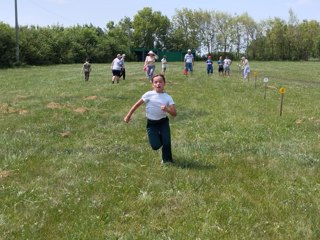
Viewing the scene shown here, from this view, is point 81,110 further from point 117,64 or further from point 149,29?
point 149,29

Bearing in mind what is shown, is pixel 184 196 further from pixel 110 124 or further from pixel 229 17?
pixel 229 17

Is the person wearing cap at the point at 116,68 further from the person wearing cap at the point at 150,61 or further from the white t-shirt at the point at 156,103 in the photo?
the white t-shirt at the point at 156,103

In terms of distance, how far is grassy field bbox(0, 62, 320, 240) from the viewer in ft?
18.5

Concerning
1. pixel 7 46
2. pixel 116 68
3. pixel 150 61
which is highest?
pixel 7 46

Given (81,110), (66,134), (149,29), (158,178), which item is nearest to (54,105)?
(81,110)

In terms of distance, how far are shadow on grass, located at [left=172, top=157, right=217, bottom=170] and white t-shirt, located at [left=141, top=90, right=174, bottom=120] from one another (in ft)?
3.06

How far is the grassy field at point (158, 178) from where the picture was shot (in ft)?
18.5

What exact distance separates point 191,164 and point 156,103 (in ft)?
4.36

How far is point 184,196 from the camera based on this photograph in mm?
6684

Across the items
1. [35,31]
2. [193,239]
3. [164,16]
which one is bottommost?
[193,239]

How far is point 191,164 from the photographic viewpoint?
27.9ft

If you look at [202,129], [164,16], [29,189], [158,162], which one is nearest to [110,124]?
[202,129]

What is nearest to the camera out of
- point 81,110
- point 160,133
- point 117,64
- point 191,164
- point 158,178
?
point 158,178

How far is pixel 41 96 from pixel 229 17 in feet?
343
